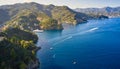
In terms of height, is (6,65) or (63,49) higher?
(6,65)

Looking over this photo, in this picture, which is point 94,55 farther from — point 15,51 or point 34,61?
point 15,51

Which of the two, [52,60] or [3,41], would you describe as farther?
[52,60]

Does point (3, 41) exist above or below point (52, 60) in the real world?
above

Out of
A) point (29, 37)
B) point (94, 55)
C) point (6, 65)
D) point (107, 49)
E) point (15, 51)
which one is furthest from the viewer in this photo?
point (29, 37)

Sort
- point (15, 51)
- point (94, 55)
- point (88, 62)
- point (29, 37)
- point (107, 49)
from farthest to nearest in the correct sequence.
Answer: point (29, 37), point (107, 49), point (94, 55), point (88, 62), point (15, 51)

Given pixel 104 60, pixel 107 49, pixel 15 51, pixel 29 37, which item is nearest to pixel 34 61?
pixel 15 51

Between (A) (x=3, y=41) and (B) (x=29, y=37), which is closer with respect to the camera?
(A) (x=3, y=41)

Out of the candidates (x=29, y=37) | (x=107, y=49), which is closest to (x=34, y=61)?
(x=107, y=49)

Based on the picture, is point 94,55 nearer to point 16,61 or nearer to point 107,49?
point 107,49

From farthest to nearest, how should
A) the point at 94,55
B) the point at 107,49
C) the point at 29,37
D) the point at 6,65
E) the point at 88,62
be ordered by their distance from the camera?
1. the point at 29,37
2. the point at 107,49
3. the point at 94,55
4. the point at 88,62
5. the point at 6,65
